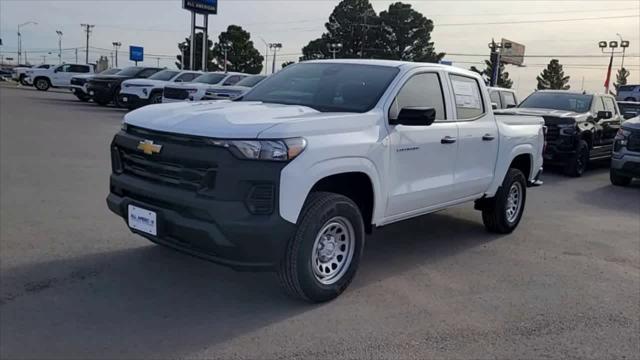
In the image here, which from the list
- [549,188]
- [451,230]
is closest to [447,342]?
[451,230]

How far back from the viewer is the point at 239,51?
228ft

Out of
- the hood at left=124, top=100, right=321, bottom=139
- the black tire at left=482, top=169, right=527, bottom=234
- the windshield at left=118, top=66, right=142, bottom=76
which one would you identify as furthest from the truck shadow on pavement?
the windshield at left=118, top=66, right=142, bottom=76

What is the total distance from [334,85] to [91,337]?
116 inches

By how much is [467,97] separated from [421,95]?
3.25ft

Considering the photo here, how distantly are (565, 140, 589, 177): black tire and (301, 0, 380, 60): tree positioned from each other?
6011 centimetres

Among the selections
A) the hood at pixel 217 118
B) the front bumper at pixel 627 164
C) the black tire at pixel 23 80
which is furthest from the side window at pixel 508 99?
the black tire at pixel 23 80

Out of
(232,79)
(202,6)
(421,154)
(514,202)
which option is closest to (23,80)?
(202,6)

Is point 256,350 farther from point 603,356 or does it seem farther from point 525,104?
point 525,104

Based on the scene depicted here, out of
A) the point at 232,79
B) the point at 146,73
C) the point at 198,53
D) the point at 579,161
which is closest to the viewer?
the point at 579,161

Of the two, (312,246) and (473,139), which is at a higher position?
(473,139)

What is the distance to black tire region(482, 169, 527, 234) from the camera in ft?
22.5

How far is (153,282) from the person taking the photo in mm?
4785

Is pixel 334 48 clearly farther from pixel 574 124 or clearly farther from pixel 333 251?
pixel 333 251

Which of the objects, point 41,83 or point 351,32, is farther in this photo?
point 351,32
